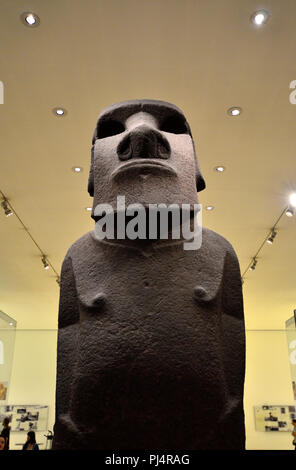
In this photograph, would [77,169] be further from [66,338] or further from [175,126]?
[66,338]

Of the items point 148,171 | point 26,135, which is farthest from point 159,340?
point 26,135

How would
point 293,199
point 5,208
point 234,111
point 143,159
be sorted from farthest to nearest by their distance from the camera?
1. point 5,208
2. point 293,199
3. point 234,111
4. point 143,159

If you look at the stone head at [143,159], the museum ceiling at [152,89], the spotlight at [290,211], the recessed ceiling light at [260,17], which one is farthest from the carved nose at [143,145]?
the spotlight at [290,211]

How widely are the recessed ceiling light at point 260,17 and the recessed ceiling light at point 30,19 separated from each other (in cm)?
194

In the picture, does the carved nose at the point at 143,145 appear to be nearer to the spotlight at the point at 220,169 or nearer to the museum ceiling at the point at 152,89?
the museum ceiling at the point at 152,89

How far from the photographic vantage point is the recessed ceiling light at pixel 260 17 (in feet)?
13.1

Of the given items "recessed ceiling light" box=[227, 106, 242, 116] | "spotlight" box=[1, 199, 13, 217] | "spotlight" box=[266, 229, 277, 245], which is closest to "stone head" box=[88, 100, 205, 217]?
"recessed ceiling light" box=[227, 106, 242, 116]

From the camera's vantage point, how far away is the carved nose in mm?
2336

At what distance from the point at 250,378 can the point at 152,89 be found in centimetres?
1029

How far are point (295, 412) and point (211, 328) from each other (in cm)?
1224

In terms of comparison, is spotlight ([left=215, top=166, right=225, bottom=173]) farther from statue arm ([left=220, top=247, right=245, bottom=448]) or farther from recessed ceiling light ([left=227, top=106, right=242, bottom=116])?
statue arm ([left=220, top=247, right=245, bottom=448])

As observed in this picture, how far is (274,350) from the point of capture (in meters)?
13.4

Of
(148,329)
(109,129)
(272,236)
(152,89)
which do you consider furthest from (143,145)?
(272,236)

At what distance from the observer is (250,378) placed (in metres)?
13.0
